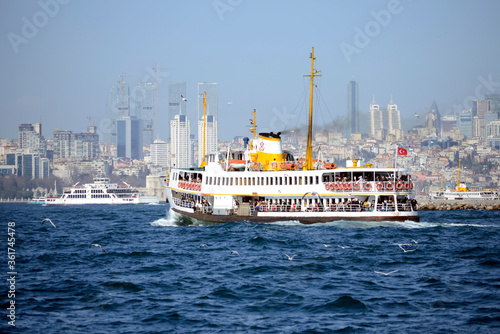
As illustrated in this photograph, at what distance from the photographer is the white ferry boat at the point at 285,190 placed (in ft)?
150

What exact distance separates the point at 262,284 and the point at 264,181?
2296 cm

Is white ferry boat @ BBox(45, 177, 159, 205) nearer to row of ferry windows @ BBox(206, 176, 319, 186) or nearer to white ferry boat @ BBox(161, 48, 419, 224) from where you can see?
white ferry boat @ BBox(161, 48, 419, 224)

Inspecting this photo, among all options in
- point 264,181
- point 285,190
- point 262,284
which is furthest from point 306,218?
point 262,284

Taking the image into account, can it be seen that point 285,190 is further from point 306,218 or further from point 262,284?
point 262,284

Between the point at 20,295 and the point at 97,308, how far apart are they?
3.88 m

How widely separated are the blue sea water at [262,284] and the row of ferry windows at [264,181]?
5962mm

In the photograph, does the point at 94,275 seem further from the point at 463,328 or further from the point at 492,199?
the point at 492,199

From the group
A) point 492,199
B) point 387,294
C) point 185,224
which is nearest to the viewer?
point 387,294

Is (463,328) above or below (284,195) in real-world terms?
below

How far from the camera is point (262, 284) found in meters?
26.7

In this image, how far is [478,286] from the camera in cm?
2581

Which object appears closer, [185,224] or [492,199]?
[185,224]

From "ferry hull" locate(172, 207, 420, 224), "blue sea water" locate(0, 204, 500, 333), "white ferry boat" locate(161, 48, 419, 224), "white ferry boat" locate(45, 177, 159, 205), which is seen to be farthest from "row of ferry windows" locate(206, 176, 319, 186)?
"white ferry boat" locate(45, 177, 159, 205)

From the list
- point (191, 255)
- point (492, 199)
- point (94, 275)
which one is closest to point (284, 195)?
point (191, 255)
